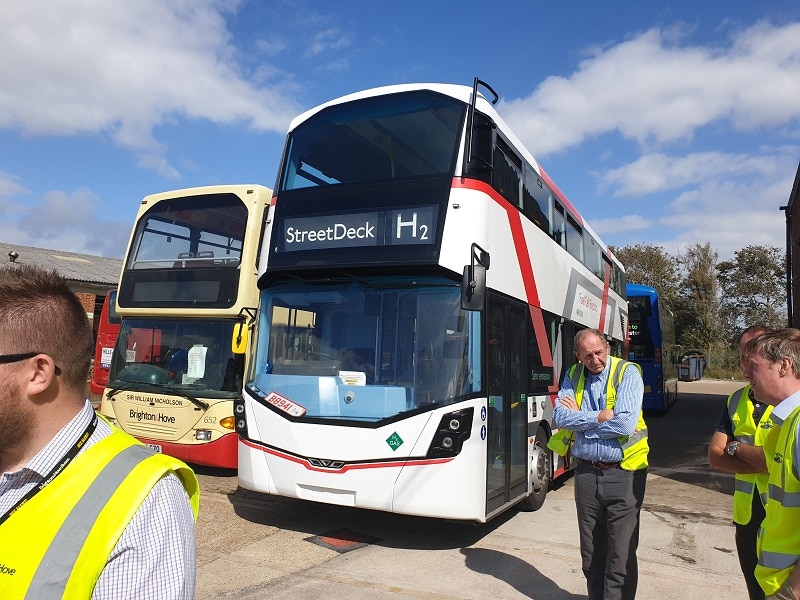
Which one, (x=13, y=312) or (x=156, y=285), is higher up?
(x=156, y=285)

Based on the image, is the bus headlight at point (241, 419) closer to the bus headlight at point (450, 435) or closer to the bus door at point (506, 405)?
the bus headlight at point (450, 435)

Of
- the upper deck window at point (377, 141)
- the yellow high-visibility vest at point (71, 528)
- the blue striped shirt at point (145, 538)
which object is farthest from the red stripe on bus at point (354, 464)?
the yellow high-visibility vest at point (71, 528)

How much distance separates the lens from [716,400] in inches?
1143

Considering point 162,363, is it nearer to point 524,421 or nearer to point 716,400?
point 524,421

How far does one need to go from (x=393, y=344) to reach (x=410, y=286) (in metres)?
0.58

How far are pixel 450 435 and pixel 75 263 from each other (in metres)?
25.8

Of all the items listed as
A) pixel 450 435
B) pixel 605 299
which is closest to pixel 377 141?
pixel 450 435

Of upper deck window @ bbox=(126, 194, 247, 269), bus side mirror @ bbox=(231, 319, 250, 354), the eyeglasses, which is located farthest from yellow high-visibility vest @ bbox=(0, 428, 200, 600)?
upper deck window @ bbox=(126, 194, 247, 269)

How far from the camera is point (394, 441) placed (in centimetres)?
572

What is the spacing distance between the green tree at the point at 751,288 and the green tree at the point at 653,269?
3.61 metres

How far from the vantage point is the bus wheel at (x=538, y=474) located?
752 cm

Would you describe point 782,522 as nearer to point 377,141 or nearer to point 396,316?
point 396,316

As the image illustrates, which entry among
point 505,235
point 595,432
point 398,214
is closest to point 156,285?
point 398,214

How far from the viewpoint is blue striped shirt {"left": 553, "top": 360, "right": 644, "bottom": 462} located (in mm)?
4098
